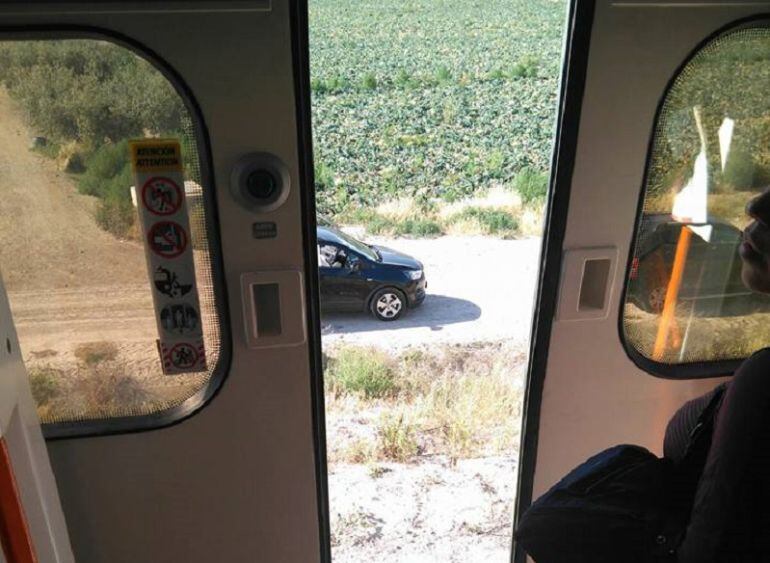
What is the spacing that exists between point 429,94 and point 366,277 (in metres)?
1.09

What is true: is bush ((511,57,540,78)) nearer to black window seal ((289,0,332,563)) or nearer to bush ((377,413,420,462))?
black window seal ((289,0,332,563))

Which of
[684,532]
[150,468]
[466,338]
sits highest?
[684,532]

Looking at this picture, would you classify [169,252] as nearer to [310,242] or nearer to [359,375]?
[310,242]

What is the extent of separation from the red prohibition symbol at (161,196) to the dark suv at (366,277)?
4.27 ft

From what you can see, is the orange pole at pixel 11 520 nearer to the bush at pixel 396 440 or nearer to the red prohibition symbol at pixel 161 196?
the red prohibition symbol at pixel 161 196

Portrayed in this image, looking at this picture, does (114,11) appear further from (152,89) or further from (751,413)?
(751,413)

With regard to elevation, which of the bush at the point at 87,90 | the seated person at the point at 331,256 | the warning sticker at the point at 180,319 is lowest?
the seated person at the point at 331,256

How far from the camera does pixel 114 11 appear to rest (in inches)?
49.9

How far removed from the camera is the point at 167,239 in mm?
1479

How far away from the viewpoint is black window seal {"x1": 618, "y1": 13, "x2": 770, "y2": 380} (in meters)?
1.54

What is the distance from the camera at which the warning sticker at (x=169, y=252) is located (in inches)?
55.6

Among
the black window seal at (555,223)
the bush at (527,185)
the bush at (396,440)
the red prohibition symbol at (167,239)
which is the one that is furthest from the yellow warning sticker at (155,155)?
the bush at (396,440)

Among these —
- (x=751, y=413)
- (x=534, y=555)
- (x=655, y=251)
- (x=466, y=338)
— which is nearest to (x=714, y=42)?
(x=655, y=251)

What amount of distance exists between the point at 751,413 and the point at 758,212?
1.31ft
